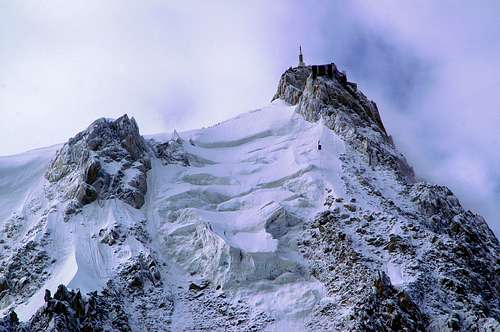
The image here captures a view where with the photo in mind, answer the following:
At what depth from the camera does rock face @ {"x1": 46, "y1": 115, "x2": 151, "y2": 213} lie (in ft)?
232

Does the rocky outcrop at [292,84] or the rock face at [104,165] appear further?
the rocky outcrop at [292,84]

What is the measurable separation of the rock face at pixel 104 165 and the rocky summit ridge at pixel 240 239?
147 millimetres

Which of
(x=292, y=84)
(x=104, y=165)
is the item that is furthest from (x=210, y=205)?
(x=292, y=84)

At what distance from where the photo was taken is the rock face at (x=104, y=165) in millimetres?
A: 70812

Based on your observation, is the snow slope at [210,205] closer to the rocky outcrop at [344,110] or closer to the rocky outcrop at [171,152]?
the rocky outcrop at [171,152]

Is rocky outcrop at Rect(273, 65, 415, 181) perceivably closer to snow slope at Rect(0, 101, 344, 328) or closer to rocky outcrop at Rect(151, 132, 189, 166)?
snow slope at Rect(0, 101, 344, 328)

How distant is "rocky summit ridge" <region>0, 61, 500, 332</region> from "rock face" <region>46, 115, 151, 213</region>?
15 cm

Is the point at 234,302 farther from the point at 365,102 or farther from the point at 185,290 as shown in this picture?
the point at 365,102

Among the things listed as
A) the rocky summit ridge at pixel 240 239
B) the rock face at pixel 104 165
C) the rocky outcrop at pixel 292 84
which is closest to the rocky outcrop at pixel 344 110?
the rocky outcrop at pixel 292 84

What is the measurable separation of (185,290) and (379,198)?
18.4 metres

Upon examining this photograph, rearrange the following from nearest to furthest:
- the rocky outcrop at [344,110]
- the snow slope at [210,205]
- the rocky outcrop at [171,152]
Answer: the snow slope at [210,205] → the rocky outcrop at [344,110] → the rocky outcrop at [171,152]

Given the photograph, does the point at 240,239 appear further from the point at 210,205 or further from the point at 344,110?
the point at 344,110

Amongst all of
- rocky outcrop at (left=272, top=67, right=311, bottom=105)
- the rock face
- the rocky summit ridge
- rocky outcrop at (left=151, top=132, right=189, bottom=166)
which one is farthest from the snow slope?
rocky outcrop at (left=272, top=67, right=311, bottom=105)

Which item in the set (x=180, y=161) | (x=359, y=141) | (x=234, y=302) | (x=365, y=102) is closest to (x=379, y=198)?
(x=359, y=141)
